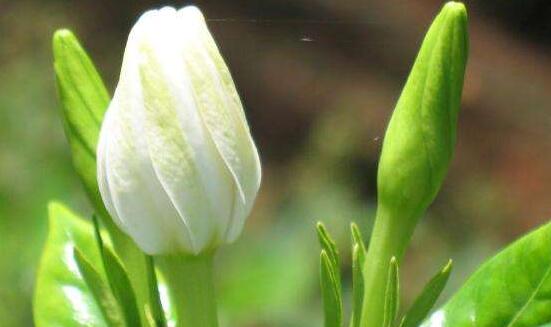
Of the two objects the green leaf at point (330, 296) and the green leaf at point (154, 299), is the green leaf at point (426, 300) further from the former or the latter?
the green leaf at point (154, 299)

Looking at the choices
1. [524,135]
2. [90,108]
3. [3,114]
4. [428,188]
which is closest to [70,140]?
[90,108]

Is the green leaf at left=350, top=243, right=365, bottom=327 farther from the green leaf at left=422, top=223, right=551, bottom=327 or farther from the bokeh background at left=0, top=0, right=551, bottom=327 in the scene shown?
the bokeh background at left=0, top=0, right=551, bottom=327

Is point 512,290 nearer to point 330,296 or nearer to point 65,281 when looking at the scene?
point 330,296

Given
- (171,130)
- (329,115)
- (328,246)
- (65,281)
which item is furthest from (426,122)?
(329,115)

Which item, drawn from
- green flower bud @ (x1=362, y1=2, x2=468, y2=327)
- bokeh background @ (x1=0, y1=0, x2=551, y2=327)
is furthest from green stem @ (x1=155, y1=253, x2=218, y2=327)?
bokeh background @ (x1=0, y1=0, x2=551, y2=327)

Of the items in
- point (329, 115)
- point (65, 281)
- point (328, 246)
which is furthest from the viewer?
point (329, 115)

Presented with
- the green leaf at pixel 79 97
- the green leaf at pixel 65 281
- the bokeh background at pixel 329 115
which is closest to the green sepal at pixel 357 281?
the green leaf at pixel 79 97

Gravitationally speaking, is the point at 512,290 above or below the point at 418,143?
below
